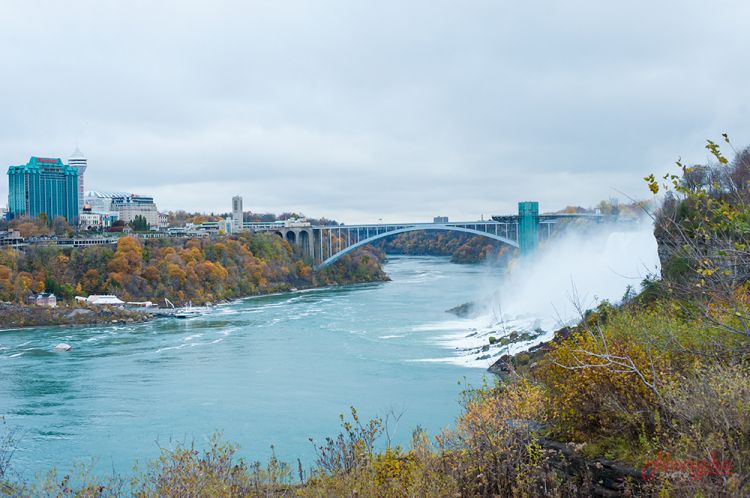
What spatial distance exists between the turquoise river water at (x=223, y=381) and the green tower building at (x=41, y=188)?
47128mm

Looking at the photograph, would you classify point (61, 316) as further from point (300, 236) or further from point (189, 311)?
point (300, 236)

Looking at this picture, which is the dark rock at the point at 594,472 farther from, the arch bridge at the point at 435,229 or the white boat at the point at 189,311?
the arch bridge at the point at 435,229

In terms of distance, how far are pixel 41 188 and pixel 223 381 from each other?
2342 inches

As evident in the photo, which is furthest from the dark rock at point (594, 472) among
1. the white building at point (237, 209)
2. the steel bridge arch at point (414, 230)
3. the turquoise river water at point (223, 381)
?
the white building at point (237, 209)

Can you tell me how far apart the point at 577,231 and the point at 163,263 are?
66.0ft

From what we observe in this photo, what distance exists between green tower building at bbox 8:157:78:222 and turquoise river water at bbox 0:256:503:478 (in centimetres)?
4713

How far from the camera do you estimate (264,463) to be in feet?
25.3

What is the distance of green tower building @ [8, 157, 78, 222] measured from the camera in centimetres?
6009

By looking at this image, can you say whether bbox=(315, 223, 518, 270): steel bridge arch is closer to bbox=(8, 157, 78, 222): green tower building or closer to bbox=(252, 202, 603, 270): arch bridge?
bbox=(252, 202, 603, 270): arch bridge

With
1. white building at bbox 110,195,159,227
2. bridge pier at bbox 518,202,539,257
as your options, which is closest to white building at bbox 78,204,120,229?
white building at bbox 110,195,159,227

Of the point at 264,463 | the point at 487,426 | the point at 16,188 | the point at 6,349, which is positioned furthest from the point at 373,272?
the point at 16,188

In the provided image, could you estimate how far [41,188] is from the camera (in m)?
61.2

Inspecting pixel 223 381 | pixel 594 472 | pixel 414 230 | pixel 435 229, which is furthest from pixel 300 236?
pixel 594 472

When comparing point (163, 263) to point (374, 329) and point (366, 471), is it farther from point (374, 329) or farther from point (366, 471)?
point (366, 471)
